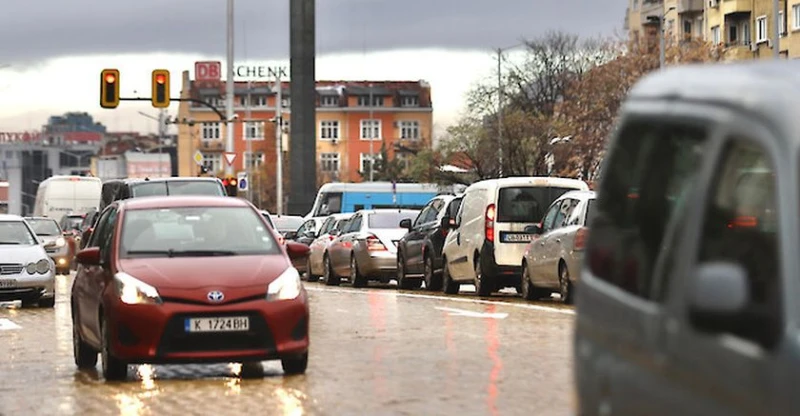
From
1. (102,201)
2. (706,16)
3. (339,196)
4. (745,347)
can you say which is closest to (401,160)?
(706,16)

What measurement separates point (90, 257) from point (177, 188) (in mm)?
18153

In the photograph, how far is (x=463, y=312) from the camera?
24.9 m

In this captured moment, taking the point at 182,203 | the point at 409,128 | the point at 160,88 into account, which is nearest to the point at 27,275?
the point at 182,203

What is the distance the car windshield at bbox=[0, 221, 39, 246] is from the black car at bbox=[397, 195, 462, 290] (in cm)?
618

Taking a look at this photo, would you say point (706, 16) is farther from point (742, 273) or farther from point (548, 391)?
point (742, 273)

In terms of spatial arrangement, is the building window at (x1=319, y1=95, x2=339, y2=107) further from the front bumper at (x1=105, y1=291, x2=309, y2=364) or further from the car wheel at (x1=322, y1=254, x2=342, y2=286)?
the front bumper at (x1=105, y1=291, x2=309, y2=364)

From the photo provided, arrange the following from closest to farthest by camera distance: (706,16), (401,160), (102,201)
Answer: (102,201)
(706,16)
(401,160)

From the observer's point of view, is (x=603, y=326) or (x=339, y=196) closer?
(x=603, y=326)

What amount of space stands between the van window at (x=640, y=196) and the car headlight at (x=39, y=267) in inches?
968

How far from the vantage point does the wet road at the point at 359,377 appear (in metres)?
13.2

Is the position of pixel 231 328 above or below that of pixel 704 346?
below

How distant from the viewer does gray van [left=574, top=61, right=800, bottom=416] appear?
16.1ft

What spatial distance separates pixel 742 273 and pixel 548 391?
29.8ft

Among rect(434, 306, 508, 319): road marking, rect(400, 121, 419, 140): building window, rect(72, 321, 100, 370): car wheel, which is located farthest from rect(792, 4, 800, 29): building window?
rect(400, 121, 419, 140): building window
